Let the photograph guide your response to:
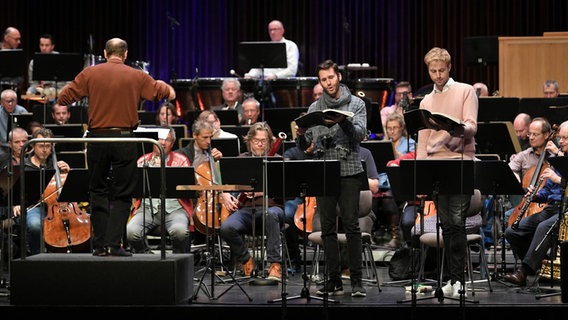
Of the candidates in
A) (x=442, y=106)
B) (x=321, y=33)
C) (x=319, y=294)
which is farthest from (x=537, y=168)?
(x=321, y=33)

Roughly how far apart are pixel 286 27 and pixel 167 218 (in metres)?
7.90

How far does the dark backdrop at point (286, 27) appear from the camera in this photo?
15508 millimetres

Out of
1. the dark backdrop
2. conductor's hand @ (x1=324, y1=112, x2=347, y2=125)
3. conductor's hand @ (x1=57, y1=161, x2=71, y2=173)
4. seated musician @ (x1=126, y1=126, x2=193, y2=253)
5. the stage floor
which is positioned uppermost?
the dark backdrop

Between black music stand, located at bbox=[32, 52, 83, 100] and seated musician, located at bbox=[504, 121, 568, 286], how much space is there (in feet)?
18.0

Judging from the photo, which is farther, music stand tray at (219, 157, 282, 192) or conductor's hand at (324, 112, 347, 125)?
music stand tray at (219, 157, 282, 192)

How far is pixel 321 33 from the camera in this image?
1579 centimetres

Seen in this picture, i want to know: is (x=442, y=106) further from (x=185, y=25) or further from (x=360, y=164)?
(x=185, y=25)

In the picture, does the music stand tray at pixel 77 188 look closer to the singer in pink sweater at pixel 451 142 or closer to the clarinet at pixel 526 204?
the singer in pink sweater at pixel 451 142

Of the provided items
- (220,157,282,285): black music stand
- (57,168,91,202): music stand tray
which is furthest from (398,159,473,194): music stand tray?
(57,168,91,202): music stand tray

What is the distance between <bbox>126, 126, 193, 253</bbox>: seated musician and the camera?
8258 mm

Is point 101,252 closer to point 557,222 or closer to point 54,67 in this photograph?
point 557,222

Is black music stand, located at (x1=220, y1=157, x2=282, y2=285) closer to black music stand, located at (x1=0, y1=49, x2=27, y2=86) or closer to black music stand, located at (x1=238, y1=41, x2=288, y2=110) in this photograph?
black music stand, located at (x1=238, y1=41, x2=288, y2=110)

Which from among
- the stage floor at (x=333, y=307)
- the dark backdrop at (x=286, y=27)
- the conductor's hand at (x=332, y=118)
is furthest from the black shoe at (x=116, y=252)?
the dark backdrop at (x=286, y=27)

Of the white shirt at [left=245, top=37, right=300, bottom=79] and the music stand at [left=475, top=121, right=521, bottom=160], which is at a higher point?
the white shirt at [left=245, top=37, right=300, bottom=79]
